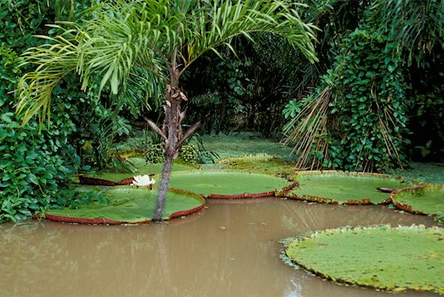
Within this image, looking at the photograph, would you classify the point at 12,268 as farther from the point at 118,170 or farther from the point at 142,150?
the point at 142,150

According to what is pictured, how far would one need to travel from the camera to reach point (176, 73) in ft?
15.9

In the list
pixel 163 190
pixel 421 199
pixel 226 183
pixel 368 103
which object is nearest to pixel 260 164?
pixel 226 183

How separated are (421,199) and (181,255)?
255cm

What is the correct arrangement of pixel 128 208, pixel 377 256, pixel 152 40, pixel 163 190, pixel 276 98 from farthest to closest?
pixel 276 98, pixel 128 208, pixel 163 190, pixel 152 40, pixel 377 256

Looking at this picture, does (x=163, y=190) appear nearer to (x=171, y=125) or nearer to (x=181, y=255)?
(x=171, y=125)

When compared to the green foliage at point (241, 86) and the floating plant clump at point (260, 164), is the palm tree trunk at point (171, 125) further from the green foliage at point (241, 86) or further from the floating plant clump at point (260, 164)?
the green foliage at point (241, 86)

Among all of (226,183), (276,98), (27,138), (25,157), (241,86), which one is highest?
(241,86)

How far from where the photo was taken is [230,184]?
6316 mm

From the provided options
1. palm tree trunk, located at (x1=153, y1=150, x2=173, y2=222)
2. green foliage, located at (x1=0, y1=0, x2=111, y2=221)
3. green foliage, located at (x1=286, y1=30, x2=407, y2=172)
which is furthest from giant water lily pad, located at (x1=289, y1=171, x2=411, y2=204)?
green foliage, located at (x1=0, y1=0, x2=111, y2=221)

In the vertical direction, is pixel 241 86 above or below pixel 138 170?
above

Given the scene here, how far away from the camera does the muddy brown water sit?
3.62 metres

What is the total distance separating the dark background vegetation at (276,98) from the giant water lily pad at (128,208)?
0.99 ft

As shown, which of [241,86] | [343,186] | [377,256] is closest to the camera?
[377,256]

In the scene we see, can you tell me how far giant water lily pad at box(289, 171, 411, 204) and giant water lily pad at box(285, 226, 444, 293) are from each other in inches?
45.0
